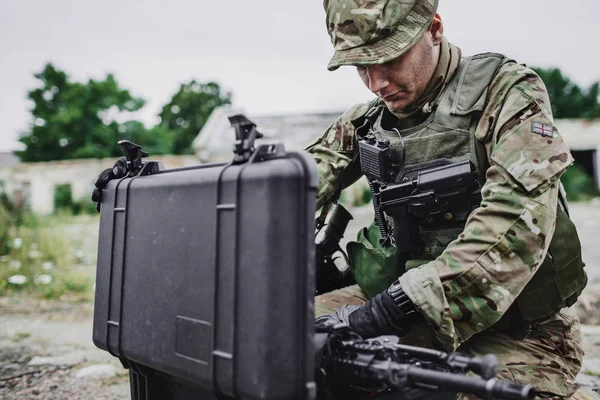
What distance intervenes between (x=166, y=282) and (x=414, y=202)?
2.69 ft

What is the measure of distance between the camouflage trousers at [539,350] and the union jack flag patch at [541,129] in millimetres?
606

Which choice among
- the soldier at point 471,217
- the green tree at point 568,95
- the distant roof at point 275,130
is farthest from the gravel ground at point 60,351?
the green tree at point 568,95

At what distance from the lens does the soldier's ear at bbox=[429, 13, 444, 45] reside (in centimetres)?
174

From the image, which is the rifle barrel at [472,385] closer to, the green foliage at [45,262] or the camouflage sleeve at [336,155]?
the camouflage sleeve at [336,155]

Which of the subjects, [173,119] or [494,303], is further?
[173,119]

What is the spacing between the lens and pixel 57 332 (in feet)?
13.0

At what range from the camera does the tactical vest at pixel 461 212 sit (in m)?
1.60

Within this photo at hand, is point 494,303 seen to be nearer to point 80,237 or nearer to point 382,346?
point 382,346

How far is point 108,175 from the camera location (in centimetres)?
160

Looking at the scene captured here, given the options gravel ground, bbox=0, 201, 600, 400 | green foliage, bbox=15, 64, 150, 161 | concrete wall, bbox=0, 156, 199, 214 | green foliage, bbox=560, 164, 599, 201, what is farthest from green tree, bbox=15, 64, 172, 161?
gravel ground, bbox=0, 201, 600, 400

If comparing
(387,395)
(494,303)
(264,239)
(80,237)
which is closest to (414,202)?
(494,303)

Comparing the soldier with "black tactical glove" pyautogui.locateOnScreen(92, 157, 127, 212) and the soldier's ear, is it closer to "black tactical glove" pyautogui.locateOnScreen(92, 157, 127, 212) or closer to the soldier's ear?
the soldier's ear

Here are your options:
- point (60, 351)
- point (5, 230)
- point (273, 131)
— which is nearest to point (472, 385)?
point (60, 351)

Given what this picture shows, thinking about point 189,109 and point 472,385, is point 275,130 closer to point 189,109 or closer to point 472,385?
point 472,385
